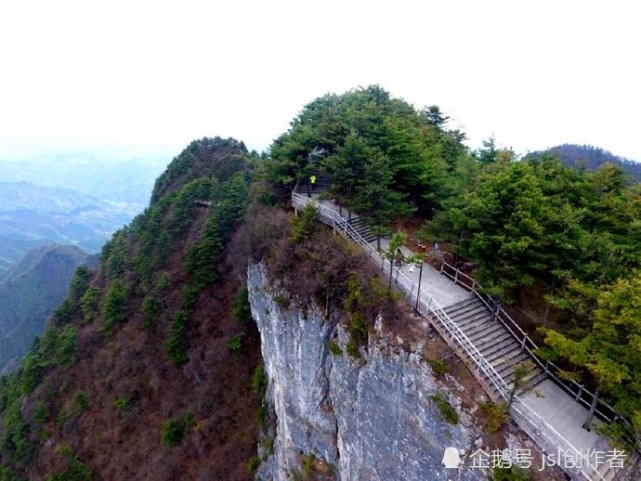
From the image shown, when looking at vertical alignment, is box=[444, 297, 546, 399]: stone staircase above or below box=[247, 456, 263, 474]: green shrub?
above

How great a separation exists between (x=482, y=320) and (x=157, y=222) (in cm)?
3913

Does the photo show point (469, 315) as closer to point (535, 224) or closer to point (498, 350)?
point (498, 350)

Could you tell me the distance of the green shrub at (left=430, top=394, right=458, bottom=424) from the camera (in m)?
12.3

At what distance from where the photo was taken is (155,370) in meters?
33.3

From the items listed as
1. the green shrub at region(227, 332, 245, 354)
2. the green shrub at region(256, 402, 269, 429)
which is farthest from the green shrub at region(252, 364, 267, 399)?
the green shrub at region(227, 332, 245, 354)

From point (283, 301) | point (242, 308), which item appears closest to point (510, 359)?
point (283, 301)

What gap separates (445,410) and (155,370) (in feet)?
97.4

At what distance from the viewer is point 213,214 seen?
3569 cm

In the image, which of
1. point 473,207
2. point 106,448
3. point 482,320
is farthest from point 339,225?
point 106,448

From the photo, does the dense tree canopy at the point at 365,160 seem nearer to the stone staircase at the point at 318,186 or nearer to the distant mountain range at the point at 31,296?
the stone staircase at the point at 318,186

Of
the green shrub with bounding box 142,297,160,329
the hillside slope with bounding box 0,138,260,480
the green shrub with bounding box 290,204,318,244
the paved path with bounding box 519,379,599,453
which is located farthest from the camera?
the green shrub with bounding box 142,297,160,329

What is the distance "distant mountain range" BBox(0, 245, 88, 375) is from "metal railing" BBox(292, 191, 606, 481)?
103 metres

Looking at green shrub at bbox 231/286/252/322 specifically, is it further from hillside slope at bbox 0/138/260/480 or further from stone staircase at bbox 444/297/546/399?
stone staircase at bbox 444/297/546/399

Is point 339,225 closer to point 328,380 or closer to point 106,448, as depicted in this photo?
point 328,380
